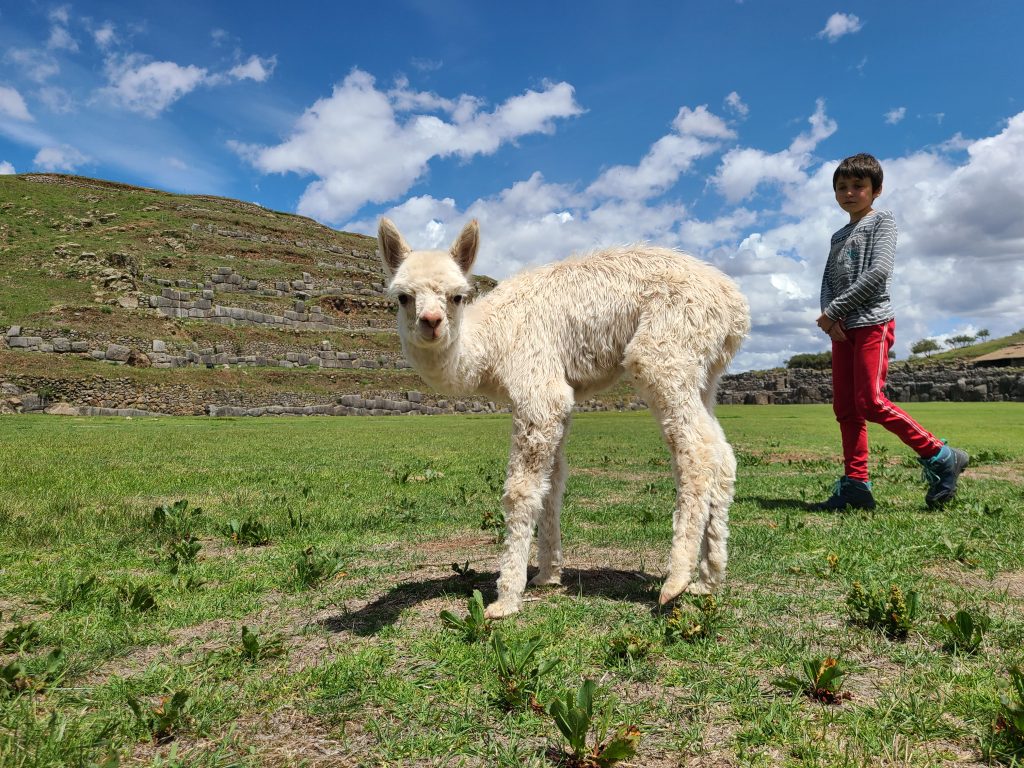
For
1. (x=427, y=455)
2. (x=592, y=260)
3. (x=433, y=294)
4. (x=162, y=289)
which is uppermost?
(x=162, y=289)

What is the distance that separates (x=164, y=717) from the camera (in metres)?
2.29

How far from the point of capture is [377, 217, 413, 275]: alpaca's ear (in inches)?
161

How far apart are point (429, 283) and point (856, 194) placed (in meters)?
5.32

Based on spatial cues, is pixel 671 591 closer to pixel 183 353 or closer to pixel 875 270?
pixel 875 270

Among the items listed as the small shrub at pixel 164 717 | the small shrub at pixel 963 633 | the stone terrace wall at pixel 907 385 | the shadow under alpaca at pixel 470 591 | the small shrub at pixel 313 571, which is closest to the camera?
the small shrub at pixel 164 717

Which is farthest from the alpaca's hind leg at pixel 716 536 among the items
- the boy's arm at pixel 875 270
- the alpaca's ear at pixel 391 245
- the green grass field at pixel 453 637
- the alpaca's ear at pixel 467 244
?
the boy's arm at pixel 875 270

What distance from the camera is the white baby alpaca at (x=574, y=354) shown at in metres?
3.83

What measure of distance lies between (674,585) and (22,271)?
58417 mm

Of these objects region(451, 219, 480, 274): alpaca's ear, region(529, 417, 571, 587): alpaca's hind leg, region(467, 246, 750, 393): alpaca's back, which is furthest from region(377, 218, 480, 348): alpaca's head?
region(529, 417, 571, 587): alpaca's hind leg

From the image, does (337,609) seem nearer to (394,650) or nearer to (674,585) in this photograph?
(394,650)

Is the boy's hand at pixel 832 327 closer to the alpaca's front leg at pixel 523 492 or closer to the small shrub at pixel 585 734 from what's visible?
the alpaca's front leg at pixel 523 492

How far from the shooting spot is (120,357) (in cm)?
3756

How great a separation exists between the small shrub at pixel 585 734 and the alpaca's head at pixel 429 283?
2339 millimetres

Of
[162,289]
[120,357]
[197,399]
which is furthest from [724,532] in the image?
[162,289]
